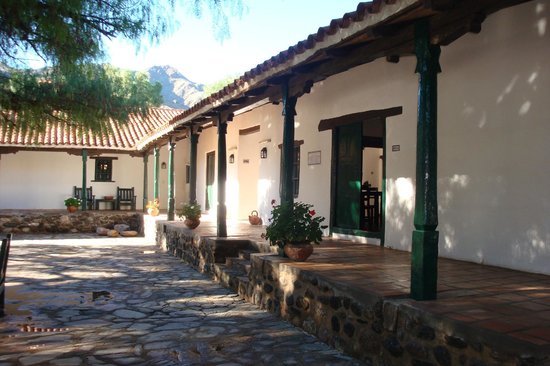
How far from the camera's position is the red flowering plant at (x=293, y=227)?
213 inches

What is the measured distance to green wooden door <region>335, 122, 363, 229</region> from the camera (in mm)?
7617

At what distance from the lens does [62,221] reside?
1510 cm

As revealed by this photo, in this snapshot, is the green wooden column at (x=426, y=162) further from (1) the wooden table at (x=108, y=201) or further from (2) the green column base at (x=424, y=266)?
(1) the wooden table at (x=108, y=201)

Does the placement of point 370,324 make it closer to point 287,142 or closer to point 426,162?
point 426,162

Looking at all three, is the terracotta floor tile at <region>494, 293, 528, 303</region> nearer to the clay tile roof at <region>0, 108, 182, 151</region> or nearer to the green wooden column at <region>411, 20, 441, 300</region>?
the green wooden column at <region>411, 20, 441, 300</region>

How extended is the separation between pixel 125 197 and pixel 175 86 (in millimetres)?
73856

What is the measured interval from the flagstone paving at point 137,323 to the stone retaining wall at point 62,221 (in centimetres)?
702

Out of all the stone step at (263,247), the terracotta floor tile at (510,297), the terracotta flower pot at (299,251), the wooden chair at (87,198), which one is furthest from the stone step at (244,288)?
the wooden chair at (87,198)

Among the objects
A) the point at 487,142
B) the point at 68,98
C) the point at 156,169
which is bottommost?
the point at 487,142

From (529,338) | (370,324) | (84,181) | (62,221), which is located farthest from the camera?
(84,181)

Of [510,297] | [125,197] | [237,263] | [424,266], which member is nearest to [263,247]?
[237,263]

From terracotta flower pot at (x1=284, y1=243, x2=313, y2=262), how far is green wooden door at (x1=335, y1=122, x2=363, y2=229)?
2442mm

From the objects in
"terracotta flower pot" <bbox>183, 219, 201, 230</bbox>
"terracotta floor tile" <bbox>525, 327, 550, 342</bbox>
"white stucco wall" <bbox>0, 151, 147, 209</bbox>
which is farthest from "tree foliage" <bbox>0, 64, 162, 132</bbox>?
"white stucco wall" <bbox>0, 151, 147, 209</bbox>

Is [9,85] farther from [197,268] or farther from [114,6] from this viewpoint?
[197,268]
